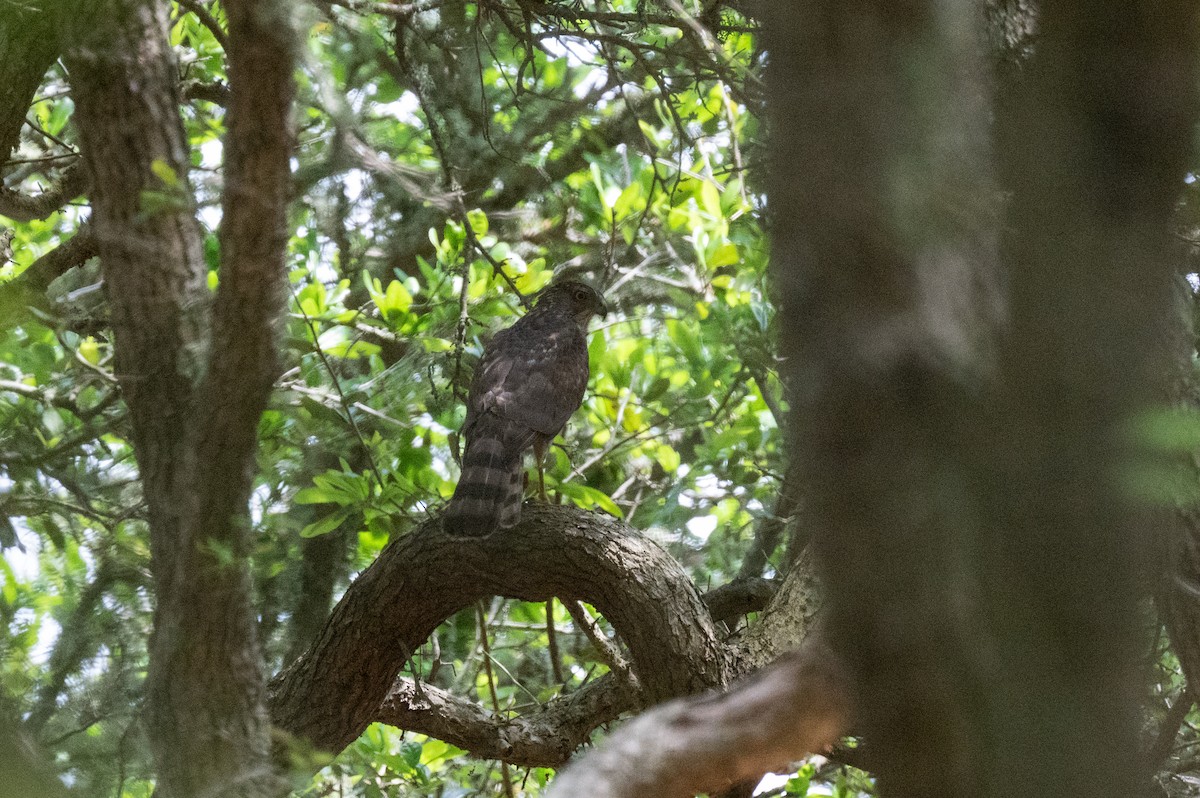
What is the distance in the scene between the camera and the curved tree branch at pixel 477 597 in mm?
3959

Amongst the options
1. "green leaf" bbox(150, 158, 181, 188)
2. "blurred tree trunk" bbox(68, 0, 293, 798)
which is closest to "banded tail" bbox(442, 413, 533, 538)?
"blurred tree trunk" bbox(68, 0, 293, 798)

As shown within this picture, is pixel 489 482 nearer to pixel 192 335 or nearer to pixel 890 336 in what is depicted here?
pixel 192 335

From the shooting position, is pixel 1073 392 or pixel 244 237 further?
pixel 244 237

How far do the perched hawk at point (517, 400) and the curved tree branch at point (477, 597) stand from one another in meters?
0.14

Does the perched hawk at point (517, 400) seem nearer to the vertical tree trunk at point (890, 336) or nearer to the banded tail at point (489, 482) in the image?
the banded tail at point (489, 482)

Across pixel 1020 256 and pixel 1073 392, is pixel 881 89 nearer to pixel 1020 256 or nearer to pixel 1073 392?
pixel 1020 256

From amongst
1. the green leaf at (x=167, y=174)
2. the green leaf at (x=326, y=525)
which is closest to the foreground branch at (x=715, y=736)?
the green leaf at (x=167, y=174)

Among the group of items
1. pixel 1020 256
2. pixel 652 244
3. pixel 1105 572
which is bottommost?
pixel 1105 572

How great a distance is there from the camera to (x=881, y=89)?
3.94 ft

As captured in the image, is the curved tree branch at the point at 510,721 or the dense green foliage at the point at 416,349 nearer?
the dense green foliage at the point at 416,349

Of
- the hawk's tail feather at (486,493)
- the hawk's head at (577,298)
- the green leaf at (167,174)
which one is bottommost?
the hawk's tail feather at (486,493)

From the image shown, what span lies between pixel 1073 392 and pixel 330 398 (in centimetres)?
332

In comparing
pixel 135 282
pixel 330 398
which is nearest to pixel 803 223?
pixel 135 282

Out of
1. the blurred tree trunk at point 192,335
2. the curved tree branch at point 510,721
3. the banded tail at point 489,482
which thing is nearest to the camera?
the blurred tree trunk at point 192,335
